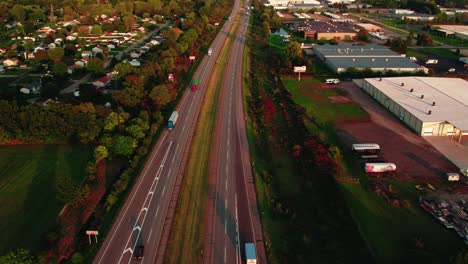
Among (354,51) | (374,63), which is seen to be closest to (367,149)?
(374,63)

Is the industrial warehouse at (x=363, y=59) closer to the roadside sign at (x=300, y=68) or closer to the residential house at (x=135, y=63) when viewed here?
the roadside sign at (x=300, y=68)

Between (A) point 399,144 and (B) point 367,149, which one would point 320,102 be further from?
(B) point 367,149

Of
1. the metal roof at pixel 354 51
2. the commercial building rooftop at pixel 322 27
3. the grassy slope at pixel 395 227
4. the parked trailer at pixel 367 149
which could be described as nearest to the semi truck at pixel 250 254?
the grassy slope at pixel 395 227

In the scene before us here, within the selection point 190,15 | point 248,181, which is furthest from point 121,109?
point 190,15

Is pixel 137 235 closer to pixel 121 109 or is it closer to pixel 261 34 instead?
pixel 121 109

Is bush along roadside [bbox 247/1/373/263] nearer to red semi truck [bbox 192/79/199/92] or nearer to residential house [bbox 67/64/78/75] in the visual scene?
red semi truck [bbox 192/79/199/92]

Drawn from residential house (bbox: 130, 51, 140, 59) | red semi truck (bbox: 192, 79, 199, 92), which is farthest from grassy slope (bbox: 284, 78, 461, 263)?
residential house (bbox: 130, 51, 140, 59)
